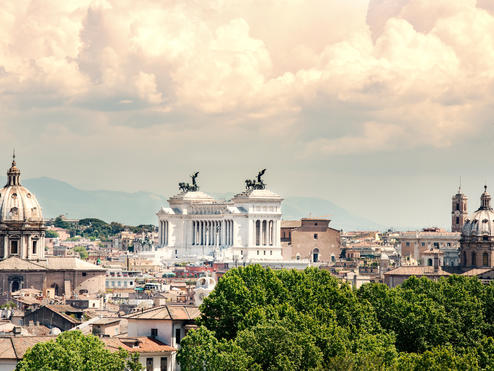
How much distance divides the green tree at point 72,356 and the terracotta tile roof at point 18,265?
80.9 m

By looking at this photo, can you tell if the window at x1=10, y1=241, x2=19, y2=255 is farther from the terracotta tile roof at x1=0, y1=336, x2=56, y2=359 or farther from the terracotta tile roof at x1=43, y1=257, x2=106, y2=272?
the terracotta tile roof at x1=0, y1=336, x2=56, y2=359

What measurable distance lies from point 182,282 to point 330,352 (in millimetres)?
98450

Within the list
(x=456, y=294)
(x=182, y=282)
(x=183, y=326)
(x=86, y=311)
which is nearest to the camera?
(x=183, y=326)

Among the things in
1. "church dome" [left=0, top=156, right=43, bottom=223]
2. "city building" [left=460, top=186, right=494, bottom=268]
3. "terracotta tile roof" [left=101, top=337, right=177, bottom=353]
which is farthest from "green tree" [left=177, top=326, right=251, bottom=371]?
"city building" [left=460, top=186, right=494, bottom=268]

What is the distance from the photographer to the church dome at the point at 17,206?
530 ft

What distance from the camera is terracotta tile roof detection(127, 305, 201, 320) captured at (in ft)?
290

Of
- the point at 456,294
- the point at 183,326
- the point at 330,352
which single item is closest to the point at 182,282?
the point at 456,294

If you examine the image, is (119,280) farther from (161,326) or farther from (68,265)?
(161,326)

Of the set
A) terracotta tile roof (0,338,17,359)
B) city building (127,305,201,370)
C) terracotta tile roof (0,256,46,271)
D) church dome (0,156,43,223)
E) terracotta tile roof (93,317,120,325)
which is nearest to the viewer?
terracotta tile roof (0,338,17,359)

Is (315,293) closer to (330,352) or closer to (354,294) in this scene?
(354,294)

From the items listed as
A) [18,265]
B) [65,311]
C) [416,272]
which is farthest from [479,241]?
A: [65,311]

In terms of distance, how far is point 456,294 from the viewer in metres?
105

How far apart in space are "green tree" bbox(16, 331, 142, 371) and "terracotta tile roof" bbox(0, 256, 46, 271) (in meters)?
80.9

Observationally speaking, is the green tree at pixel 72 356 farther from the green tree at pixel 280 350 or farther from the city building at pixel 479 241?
the city building at pixel 479 241
